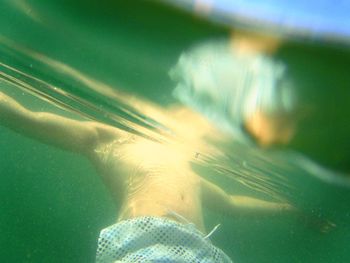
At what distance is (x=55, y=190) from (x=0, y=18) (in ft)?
47.7

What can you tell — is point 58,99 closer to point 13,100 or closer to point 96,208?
point 13,100

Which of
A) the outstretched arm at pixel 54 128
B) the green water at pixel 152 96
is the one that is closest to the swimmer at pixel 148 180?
the outstretched arm at pixel 54 128

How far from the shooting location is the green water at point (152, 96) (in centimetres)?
283

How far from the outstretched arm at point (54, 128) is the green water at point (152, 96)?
209 mm

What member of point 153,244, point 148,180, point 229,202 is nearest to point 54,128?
point 148,180

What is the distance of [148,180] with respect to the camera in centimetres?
703

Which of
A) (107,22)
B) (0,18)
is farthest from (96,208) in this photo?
(107,22)

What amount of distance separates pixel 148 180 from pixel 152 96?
8.99 feet

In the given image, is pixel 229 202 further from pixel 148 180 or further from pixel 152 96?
pixel 152 96

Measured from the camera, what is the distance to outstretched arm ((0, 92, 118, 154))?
7223 mm

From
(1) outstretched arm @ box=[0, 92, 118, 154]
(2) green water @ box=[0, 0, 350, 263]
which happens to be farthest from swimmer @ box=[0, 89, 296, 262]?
(2) green water @ box=[0, 0, 350, 263]

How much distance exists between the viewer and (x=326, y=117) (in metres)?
3.05

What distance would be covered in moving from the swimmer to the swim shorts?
0.04ft

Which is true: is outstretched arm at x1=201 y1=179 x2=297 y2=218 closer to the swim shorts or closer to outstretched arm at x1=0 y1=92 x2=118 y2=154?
outstretched arm at x1=0 y1=92 x2=118 y2=154
